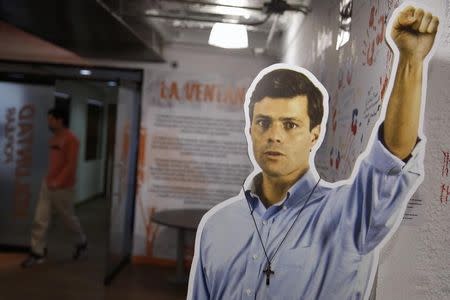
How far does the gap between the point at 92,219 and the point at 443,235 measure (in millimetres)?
5492

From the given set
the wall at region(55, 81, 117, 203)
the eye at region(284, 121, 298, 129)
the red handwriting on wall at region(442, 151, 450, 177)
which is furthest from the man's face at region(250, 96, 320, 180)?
the wall at region(55, 81, 117, 203)

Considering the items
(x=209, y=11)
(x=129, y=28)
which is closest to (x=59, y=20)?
(x=129, y=28)

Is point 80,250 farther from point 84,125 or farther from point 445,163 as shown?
point 445,163

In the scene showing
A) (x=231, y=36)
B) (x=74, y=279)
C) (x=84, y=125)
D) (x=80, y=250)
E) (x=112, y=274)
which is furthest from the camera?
(x=84, y=125)

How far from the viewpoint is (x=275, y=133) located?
5.35 feet

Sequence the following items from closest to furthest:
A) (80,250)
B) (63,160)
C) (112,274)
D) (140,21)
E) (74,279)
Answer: (140,21) < (112,274) < (74,279) < (63,160) < (80,250)

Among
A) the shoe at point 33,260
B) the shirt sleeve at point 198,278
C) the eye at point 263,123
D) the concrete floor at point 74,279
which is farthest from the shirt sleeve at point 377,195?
the shoe at point 33,260

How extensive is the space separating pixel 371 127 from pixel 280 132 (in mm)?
320

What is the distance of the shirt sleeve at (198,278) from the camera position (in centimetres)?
166

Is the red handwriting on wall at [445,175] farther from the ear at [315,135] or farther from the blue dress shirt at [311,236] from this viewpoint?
the ear at [315,135]

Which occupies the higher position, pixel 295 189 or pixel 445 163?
pixel 445 163

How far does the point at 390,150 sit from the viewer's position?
164cm

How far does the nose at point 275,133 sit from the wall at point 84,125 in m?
3.51

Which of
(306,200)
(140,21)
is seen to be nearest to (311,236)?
(306,200)
